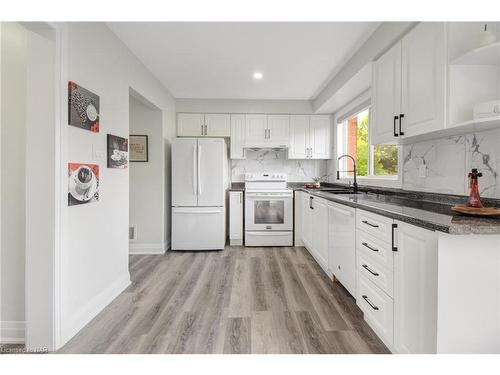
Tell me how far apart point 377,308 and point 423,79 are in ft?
5.07

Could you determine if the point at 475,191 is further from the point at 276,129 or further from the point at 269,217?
the point at 276,129

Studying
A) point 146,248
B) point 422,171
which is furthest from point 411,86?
point 146,248

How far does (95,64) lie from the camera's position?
2.04 meters

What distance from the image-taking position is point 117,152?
2.39 meters

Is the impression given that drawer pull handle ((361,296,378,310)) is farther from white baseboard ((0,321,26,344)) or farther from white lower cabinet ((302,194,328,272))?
white baseboard ((0,321,26,344))

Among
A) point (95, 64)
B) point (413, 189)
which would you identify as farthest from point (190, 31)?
point (413, 189)

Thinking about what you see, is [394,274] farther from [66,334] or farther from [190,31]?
[190,31]

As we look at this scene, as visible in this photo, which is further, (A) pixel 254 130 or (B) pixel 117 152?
(A) pixel 254 130

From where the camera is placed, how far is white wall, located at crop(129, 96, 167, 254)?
3.71 metres

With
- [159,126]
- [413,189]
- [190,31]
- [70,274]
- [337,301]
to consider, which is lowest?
[337,301]

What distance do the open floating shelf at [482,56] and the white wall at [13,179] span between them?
273 centimetres

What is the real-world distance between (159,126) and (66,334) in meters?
2.73

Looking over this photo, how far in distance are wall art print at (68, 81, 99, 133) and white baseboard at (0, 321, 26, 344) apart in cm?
142

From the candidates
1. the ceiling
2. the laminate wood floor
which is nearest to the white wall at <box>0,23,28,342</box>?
the laminate wood floor
